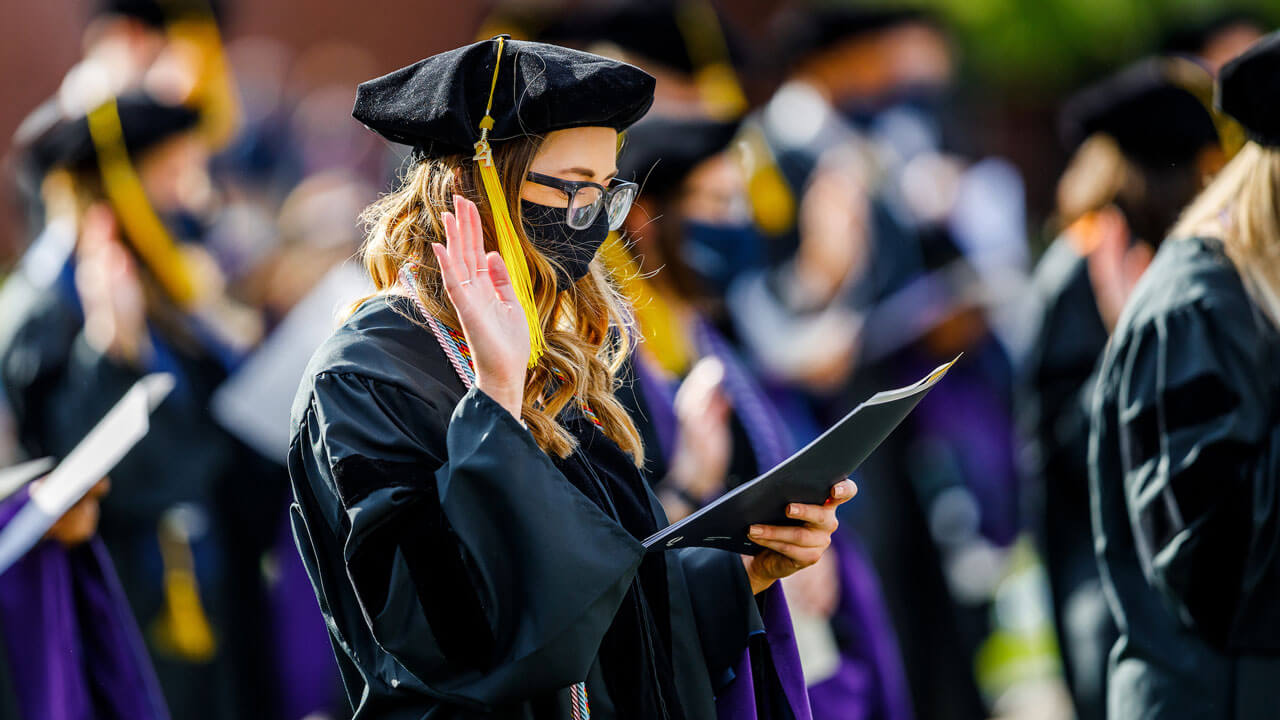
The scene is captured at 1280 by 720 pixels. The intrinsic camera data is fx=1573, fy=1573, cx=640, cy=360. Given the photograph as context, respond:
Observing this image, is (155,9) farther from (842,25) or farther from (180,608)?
(842,25)

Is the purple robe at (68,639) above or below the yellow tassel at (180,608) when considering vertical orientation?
above

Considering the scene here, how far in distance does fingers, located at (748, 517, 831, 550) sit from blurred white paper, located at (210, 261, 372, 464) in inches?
125

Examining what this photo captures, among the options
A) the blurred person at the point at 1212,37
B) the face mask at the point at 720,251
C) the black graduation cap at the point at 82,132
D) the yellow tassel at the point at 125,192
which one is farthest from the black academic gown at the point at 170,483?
the blurred person at the point at 1212,37

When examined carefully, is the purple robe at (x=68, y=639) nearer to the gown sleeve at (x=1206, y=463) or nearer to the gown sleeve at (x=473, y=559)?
the gown sleeve at (x=473, y=559)

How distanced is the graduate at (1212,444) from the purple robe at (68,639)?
2260 mm

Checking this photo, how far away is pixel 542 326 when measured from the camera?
8.32 ft

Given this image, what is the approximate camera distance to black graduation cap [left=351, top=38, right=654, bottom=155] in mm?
2367

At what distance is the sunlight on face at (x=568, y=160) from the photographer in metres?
2.48

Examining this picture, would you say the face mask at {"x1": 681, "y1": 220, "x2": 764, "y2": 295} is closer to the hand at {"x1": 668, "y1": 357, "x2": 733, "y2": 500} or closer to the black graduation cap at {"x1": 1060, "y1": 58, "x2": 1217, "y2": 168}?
the hand at {"x1": 668, "y1": 357, "x2": 733, "y2": 500}

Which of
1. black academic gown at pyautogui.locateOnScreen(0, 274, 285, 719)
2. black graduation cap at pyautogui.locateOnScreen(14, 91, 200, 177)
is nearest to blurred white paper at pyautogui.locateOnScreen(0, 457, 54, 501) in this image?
black academic gown at pyautogui.locateOnScreen(0, 274, 285, 719)

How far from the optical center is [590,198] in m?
2.53

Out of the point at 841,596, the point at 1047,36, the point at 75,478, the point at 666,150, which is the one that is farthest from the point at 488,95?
the point at 1047,36

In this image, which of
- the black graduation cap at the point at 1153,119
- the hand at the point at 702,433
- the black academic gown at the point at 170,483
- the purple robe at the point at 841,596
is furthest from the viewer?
the black academic gown at the point at 170,483

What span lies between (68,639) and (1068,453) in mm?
3279
